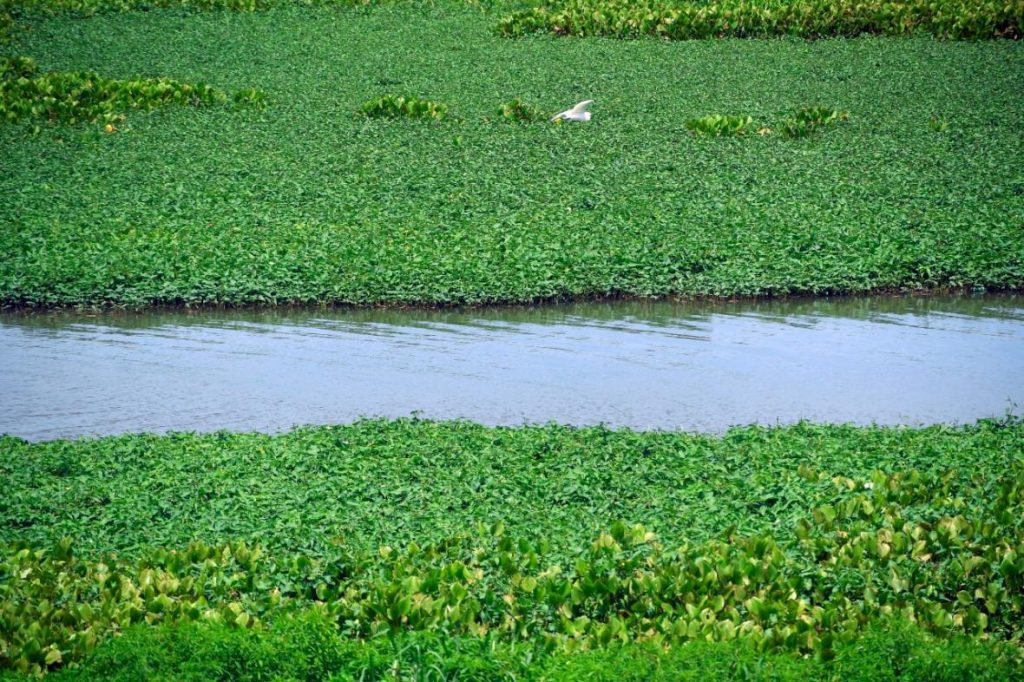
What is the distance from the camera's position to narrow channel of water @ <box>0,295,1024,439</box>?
892 cm

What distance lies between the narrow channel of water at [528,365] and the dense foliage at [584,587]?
2587 millimetres

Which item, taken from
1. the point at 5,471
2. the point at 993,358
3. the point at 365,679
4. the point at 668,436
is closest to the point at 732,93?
the point at 993,358

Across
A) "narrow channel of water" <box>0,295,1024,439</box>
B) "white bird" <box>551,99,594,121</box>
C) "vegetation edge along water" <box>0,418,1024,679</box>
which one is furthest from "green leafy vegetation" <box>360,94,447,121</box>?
"vegetation edge along water" <box>0,418,1024,679</box>

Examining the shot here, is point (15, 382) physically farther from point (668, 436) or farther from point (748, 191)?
point (748, 191)

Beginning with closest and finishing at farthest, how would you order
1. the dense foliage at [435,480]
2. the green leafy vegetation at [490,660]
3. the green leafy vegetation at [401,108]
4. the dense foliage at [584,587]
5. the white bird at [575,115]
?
the green leafy vegetation at [490,660] < the dense foliage at [584,587] < the dense foliage at [435,480] < the white bird at [575,115] < the green leafy vegetation at [401,108]

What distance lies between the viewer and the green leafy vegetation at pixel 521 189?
37.4 ft

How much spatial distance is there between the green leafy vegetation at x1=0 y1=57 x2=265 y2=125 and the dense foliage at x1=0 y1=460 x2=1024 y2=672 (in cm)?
1212

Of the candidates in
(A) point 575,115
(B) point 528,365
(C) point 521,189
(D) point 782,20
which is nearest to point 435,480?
(B) point 528,365

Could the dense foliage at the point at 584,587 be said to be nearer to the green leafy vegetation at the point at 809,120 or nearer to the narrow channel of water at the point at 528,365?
the narrow channel of water at the point at 528,365

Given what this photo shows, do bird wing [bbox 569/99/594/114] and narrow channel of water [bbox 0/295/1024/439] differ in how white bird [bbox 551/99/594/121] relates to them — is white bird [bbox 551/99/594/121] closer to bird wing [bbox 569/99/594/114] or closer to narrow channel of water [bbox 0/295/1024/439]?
bird wing [bbox 569/99/594/114]

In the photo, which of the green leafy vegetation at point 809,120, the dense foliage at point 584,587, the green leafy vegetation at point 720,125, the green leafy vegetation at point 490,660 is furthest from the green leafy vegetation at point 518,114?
the green leafy vegetation at point 490,660

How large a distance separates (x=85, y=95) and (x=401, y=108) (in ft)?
14.8

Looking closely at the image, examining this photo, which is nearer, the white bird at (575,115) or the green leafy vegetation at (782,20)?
the white bird at (575,115)

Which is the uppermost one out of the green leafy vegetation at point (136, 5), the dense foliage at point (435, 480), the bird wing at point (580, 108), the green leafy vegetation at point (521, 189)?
the green leafy vegetation at point (136, 5)
